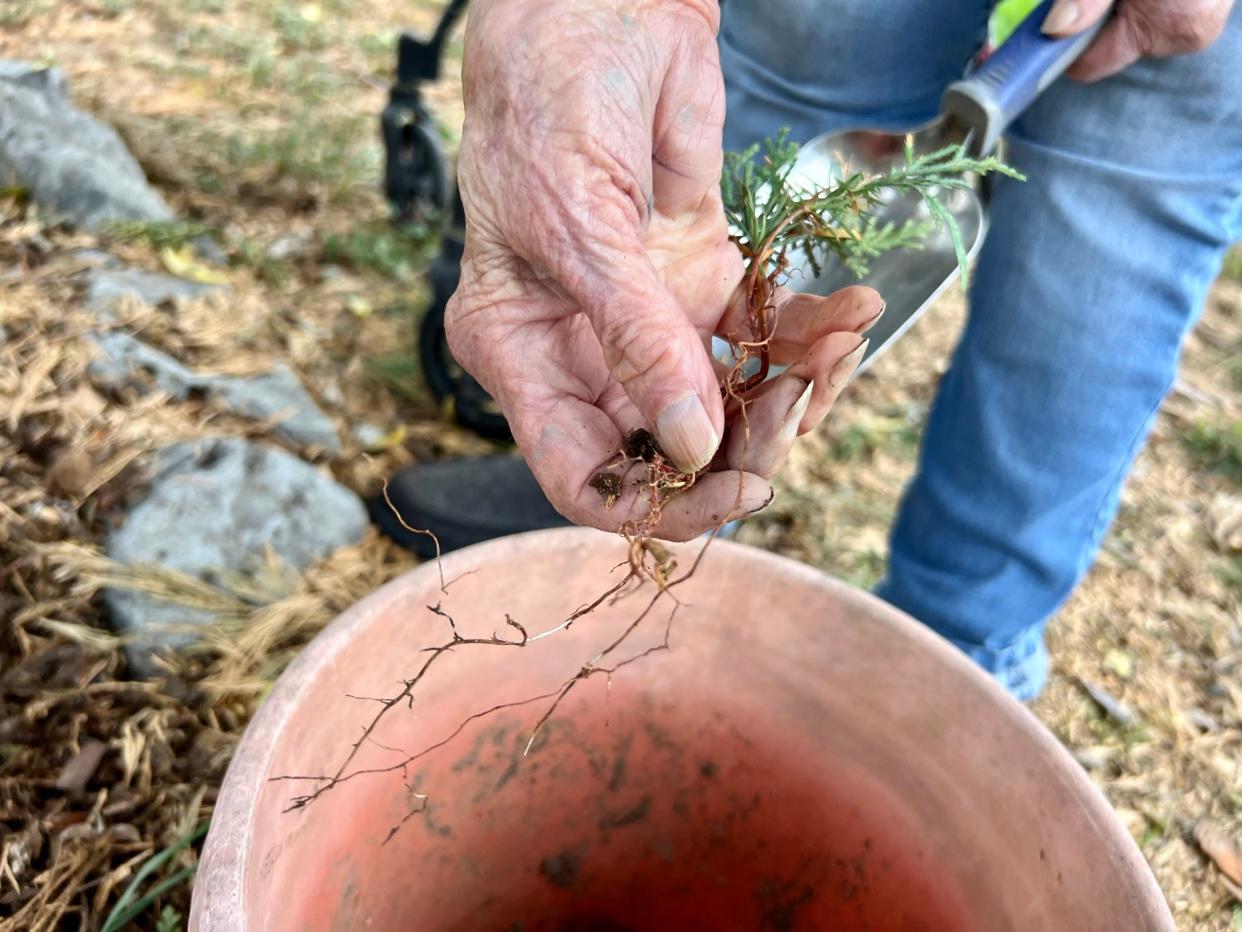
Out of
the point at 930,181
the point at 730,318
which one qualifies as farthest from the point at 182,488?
the point at 930,181

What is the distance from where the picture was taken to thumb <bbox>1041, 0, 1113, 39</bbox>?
4.59 ft

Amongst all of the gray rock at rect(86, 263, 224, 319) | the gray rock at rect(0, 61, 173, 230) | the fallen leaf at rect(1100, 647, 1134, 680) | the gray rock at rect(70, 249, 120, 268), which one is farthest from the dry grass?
the gray rock at rect(0, 61, 173, 230)

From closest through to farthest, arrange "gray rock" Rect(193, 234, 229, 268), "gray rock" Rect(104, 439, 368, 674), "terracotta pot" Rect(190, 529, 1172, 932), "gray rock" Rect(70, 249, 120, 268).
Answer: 1. "terracotta pot" Rect(190, 529, 1172, 932)
2. "gray rock" Rect(104, 439, 368, 674)
3. "gray rock" Rect(70, 249, 120, 268)
4. "gray rock" Rect(193, 234, 229, 268)

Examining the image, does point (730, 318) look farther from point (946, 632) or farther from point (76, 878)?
point (76, 878)

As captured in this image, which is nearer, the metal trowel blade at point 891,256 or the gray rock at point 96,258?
the metal trowel blade at point 891,256

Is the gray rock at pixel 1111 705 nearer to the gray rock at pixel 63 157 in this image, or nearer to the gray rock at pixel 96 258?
the gray rock at pixel 96 258

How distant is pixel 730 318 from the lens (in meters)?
1.30

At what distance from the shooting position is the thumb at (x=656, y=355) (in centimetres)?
99

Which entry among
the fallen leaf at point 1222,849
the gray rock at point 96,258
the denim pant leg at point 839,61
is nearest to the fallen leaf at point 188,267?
the gray rock at point 96,258

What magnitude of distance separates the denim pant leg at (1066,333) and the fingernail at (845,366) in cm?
81

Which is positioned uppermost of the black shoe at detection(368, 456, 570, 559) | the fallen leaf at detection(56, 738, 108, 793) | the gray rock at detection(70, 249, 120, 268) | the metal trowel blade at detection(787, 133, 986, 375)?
the metal trowel blade at detection(787, 133, 986, 375)

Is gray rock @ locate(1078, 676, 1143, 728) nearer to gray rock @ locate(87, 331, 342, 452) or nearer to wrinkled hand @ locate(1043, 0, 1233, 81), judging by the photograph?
wrinkled hand @ locate(1043, 0, 1233, 81)

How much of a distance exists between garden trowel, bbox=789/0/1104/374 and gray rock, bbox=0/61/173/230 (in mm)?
2023

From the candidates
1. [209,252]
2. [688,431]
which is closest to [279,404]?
[209,252]
